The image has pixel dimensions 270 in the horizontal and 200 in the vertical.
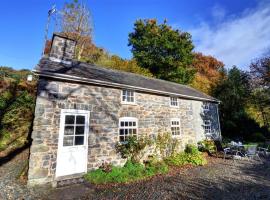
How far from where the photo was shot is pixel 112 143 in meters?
9.28

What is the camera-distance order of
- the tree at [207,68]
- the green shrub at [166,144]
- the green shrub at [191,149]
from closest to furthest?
the green shrub at [166,144] < the green shrub at [191,149] < the tree at [207,68]

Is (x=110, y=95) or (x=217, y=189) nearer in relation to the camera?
(x=217, y=189)

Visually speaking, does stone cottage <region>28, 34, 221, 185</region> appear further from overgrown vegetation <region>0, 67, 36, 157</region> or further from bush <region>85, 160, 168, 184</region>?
overgrown vegetation <region>0, 67, 36, 157</region>

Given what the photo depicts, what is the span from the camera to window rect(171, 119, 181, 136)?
12859 mm

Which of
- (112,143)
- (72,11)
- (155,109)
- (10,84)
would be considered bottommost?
(112,143)

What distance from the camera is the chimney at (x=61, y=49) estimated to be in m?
10.2

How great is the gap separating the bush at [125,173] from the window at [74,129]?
1604mm

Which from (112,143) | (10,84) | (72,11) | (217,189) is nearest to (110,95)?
(112,143)

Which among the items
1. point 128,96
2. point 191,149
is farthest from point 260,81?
point 128,96

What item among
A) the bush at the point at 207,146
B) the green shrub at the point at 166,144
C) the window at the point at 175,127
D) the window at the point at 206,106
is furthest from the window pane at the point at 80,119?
the window at the point at 206,106

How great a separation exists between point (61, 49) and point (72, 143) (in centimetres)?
575

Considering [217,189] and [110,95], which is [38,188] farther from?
[217,189]

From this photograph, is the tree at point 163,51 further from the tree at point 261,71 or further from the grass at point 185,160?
the grass at point 185,160

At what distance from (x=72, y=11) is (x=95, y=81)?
1876cm
